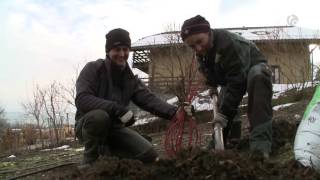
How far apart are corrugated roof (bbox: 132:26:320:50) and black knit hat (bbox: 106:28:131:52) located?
23.2 feet

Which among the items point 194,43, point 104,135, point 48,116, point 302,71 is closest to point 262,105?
point 194,43

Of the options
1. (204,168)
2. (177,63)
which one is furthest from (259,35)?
(204,168)

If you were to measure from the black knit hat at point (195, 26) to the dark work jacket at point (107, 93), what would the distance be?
63cm

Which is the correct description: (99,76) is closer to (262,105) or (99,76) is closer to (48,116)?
(262,105)

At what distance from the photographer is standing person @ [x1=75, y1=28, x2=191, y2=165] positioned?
353cm

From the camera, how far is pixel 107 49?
3766 mm

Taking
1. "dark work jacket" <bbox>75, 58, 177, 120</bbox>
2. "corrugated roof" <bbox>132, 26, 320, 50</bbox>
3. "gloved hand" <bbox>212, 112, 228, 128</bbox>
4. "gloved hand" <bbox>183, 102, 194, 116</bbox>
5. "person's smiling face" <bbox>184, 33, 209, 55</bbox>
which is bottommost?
"gloved hand" <bbox>212, 112, 228, 128</bbox>

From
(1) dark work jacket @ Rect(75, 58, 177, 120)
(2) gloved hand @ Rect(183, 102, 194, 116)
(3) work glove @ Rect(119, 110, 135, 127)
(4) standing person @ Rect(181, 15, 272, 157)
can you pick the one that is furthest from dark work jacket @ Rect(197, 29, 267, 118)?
(3) work glove @ Rect(119, 110, 135, 127)

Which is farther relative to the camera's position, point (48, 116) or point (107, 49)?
point (48, 116)

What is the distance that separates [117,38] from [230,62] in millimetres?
867

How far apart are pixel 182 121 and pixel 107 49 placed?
2.77ft

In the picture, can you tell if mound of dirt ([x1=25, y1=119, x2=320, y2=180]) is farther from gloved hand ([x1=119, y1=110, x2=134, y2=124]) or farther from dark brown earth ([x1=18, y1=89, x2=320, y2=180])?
gloved hand ([x1=119, y1=110, x2=134, y2=124])

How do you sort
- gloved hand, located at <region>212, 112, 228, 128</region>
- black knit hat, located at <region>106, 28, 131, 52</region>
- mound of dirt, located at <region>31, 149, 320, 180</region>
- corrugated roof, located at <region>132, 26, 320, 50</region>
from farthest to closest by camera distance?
corrugated roof, located at <region>132, 26, 320, 50</region>
black knit hat, located at <region>106, 28, 131, 52</region>
gloved hand, located at <region>212, 112, 228, 128</region>
mound of dirt, located at <region>31, 149, 320, 180</region>

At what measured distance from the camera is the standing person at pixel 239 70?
338 centimetres
